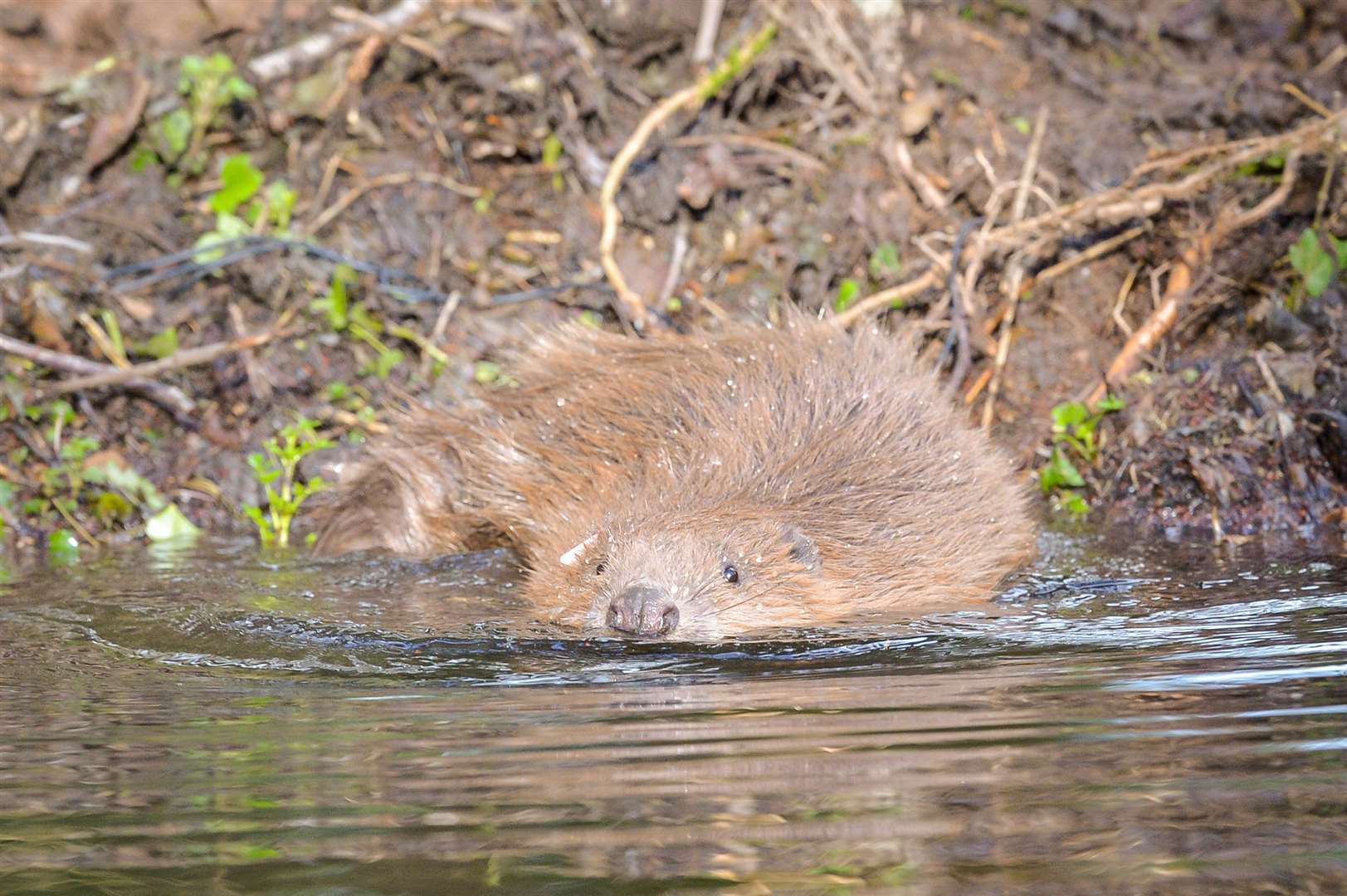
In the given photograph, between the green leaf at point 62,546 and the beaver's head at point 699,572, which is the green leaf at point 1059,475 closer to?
the beaver's head at point 699,572

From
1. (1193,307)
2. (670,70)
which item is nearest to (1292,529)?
(1193,307)

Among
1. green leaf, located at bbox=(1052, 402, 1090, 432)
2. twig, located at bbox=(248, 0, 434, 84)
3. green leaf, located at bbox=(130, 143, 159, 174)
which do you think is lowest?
green leaf, located at bbox=(1052, 402, 1090, 432)

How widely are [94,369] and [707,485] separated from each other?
2853mm

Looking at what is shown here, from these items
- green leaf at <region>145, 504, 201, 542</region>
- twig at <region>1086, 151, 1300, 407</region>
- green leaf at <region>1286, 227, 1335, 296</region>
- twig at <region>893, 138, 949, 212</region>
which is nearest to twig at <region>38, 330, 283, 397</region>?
green leaf at <region>145, 504, 201, 542</region>

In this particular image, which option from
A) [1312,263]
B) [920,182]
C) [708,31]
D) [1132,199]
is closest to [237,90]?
[708,31]

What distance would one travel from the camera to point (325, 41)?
724cm

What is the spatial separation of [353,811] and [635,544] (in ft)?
6.06

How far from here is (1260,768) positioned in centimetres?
236

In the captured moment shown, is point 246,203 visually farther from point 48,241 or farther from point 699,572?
point 699,572

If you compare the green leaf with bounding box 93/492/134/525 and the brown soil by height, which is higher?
the brown soil

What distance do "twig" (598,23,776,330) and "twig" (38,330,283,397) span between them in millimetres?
1369

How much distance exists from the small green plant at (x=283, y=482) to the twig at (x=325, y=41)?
1.97 metres

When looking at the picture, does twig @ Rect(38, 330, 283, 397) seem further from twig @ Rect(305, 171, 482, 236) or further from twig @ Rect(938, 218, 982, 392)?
twig @ Rect(938, 218, 982, 392)

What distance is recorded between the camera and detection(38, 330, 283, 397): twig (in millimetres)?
5945
